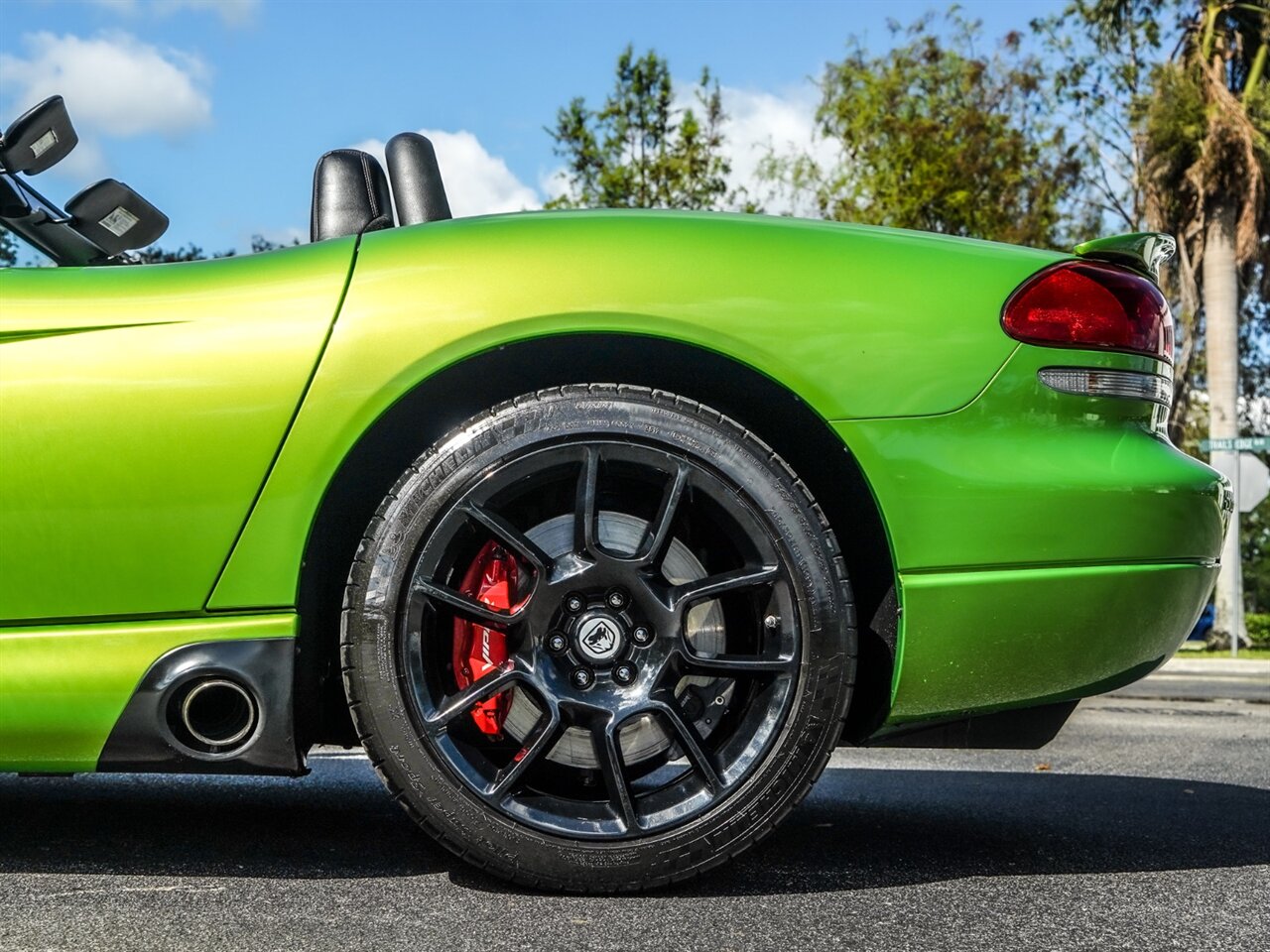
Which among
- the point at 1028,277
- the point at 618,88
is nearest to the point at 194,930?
the point at 1028,277

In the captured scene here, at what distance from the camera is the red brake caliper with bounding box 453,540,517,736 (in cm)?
232

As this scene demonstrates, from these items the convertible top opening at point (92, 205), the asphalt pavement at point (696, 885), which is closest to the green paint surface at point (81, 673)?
the asphalt pavement at point (696, 885)

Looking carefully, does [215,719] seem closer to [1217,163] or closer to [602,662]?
[602,662]

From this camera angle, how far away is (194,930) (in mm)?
1998

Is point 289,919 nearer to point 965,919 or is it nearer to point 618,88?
point 965,919

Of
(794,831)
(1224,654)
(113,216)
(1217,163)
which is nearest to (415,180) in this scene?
(113,216)

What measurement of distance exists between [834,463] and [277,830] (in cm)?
141

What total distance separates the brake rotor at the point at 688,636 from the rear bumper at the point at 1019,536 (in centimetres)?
32

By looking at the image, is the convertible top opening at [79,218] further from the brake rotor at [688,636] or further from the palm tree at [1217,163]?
the palm tree at [1217,163]

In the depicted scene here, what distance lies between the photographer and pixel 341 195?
2955mm

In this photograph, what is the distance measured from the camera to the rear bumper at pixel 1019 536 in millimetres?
2225

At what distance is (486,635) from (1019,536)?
0.90 meters

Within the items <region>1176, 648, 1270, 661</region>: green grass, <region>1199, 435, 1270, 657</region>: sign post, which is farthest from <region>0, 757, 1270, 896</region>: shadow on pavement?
<region>1176, 648, 1270, 661</region>: green grass

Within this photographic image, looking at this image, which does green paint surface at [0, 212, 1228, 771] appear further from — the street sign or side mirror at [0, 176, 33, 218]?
the street sign
